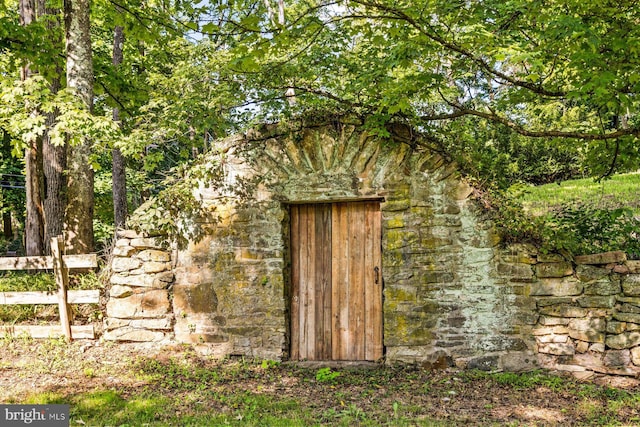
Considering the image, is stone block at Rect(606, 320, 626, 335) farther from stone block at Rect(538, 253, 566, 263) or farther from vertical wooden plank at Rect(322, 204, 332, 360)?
vertical wooden plank at Rect(322, 204, 332, 360)

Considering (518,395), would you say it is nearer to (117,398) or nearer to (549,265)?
(549,265)

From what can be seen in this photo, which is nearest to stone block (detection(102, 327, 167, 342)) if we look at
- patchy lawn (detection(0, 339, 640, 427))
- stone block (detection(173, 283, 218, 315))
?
patchy lawn (detection(0, 339, 640, 427))

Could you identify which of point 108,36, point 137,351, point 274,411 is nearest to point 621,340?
point 274,411

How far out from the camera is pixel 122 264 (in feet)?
18.7

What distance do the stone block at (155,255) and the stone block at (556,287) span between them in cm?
436

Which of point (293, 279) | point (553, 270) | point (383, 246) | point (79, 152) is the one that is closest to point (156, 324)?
point (293, 279)

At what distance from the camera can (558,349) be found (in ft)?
16.3

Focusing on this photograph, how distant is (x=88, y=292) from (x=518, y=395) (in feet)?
16.7

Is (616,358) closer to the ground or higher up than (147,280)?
closer to the ground

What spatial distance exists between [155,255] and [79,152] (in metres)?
1.96

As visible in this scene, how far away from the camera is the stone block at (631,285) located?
4.78 m

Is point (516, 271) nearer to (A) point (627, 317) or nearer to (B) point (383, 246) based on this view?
(A) point (627, 317)

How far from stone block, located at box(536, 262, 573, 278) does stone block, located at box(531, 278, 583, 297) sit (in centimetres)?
5

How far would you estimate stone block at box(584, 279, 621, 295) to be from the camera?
486 cm
